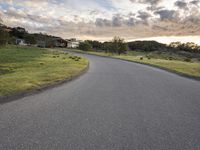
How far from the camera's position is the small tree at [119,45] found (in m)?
77.8

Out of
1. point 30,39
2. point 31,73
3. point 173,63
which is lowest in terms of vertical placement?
point 173,63

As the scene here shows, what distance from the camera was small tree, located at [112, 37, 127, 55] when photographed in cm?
7781

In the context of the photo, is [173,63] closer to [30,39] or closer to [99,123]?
[99,123]

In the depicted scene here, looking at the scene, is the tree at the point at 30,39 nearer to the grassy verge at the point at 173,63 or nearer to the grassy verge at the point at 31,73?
the grassy verge at the point at 173,63

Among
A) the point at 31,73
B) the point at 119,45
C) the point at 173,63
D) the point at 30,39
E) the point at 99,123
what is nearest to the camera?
the point at 99,123

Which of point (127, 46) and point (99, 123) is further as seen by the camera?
point (127, 46)

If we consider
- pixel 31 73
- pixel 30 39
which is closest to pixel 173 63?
pixel 31 73

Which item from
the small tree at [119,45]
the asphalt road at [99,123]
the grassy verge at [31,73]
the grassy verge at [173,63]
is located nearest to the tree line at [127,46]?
the small tree at [119,45]

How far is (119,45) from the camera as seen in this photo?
78.5 m

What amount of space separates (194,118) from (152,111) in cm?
117

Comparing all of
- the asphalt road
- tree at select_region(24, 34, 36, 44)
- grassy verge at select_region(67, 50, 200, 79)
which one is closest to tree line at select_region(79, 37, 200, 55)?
grassy verge at select_region(67, 50, 200, 79)

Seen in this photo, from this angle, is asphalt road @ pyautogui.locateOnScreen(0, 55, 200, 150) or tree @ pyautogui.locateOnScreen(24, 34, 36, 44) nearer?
asphalt road @ pyautogui.locateOnScreen(0, 55, 200, 150)

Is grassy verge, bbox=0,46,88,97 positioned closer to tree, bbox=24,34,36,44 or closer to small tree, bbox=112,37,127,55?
small tree, bbox=112,37,127,55

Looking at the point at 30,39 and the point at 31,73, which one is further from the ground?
the point at 30,39
